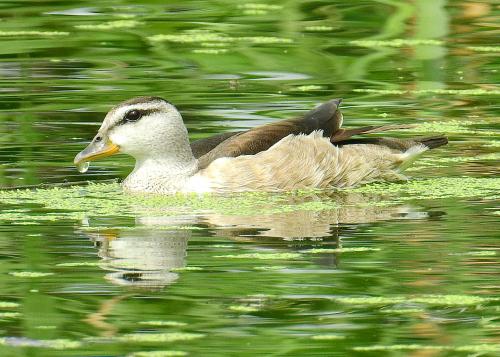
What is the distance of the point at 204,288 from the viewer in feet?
31.1

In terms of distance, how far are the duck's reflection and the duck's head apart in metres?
1.12

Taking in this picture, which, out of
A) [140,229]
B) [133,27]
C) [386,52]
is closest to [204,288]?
[140,229]

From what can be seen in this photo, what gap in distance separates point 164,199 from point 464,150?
9.38 feet

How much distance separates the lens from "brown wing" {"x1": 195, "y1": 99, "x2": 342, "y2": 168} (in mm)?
13055

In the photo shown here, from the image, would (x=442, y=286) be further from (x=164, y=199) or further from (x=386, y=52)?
(x=386, y=52)

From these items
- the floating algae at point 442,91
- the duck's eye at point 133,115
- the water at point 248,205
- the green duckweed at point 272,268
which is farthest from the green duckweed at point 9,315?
the floating algae at point 442,91

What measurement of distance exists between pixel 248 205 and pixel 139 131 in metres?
1.20

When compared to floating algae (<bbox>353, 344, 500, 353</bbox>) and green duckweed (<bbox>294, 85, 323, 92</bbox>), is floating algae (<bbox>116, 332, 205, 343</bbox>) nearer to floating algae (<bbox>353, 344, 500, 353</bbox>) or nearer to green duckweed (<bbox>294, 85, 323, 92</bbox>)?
floating algae (<bbox>353, 344, 500, 353</bbox>)

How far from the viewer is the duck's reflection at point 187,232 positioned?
396 inches

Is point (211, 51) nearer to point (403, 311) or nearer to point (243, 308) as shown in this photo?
point (243, 308)

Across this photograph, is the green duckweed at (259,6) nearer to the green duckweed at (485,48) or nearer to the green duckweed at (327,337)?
the green duckweed at (485,48)

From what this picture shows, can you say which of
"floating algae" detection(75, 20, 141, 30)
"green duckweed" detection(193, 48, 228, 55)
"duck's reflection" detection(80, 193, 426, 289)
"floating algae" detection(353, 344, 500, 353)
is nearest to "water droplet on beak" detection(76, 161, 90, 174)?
"duck's reflection" detection(80, 193, 426, 289)

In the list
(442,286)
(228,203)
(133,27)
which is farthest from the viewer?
(133,27)

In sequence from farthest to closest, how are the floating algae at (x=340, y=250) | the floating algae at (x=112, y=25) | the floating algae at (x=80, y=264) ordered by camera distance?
1. the floating algae at (x=112, y=25)
2. the floating algae at (x=340, y=250)
3. the floating algae at (x=80, y=264)
